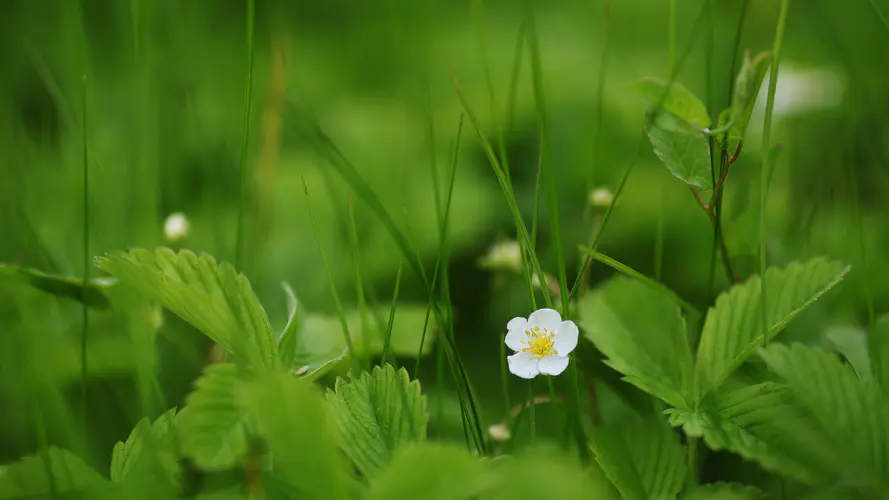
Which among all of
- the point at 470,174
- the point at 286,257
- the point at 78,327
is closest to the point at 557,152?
the point at 470,174

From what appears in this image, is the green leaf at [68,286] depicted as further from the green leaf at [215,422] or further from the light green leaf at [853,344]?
the light green leaf at [853,344]

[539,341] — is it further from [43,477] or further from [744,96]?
[43,477]

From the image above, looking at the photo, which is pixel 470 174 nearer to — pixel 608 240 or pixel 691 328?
pixel 608 240

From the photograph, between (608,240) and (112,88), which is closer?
(608,240)

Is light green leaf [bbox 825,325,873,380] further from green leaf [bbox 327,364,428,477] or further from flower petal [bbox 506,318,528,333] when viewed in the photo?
green leaf [bbox 327,364,428,477]

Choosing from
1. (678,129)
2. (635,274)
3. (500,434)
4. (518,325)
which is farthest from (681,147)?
(500,434)

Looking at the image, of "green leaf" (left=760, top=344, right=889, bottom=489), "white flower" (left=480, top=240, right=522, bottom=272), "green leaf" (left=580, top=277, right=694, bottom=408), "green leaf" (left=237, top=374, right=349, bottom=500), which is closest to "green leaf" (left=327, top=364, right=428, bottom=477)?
"green leaf" (left=237, top=374, right=349, bottom=500)
